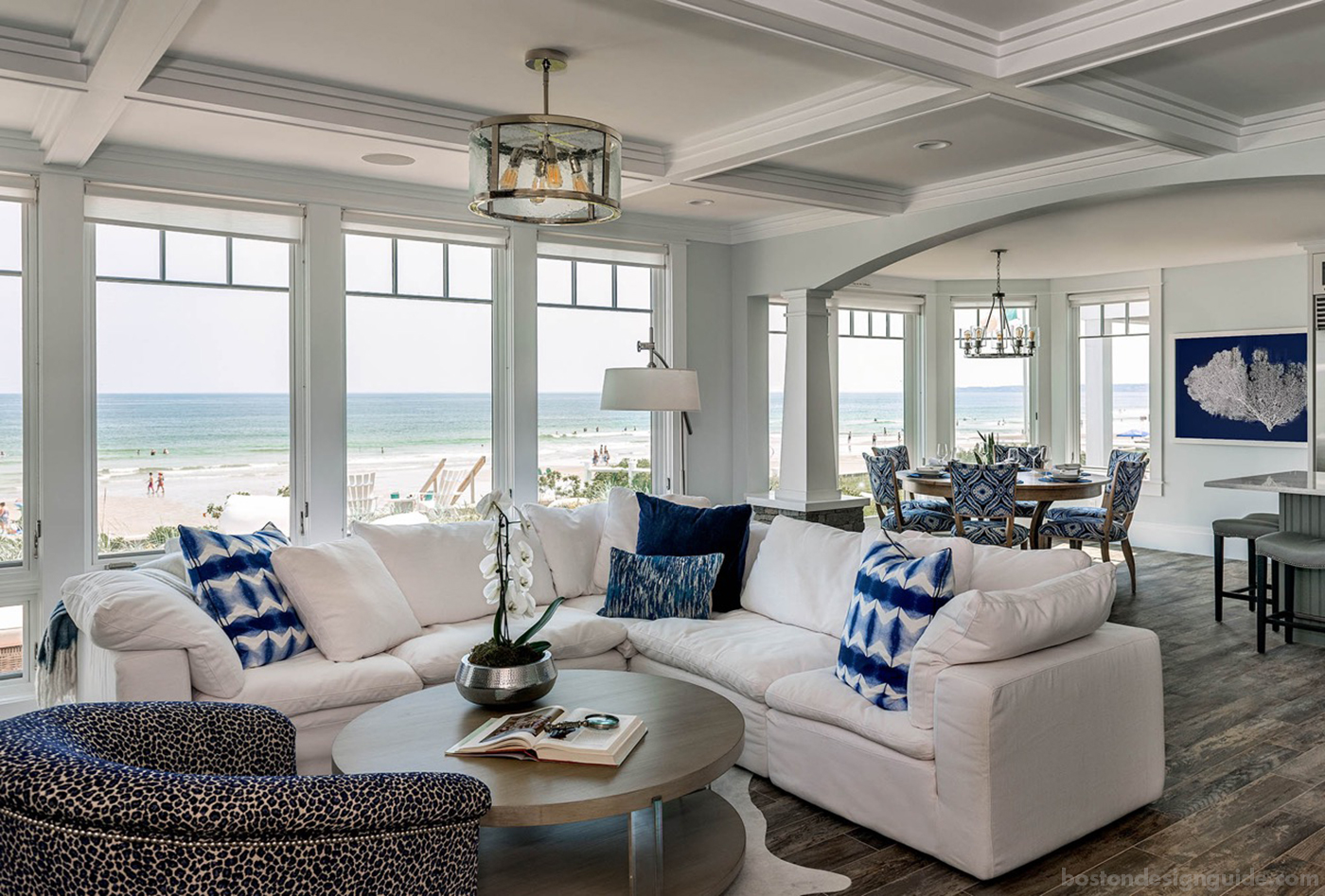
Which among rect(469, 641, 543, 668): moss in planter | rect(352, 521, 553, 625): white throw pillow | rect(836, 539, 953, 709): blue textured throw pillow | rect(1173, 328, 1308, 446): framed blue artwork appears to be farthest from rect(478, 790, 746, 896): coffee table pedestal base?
rect(1173, 328, 1308, 446): framed blue artwork

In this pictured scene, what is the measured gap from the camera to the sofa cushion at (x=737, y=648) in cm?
361

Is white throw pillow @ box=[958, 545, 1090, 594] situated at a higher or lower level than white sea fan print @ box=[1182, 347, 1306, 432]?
lower

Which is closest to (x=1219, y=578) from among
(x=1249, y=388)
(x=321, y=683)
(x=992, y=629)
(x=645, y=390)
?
(x=1249, y=388)

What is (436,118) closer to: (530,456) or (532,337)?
(532,337)

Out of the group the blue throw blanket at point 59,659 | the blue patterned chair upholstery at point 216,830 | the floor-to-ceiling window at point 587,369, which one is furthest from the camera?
the floor-to-ceiling window at point 587,369

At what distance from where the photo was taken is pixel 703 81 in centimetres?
372

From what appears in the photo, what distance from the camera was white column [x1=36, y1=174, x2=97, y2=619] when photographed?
14.3 feet

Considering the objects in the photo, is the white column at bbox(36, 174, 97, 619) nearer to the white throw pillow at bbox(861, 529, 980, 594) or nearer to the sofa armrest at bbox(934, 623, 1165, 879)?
the white throw pillow at bbox(861, 529, 980, 594)

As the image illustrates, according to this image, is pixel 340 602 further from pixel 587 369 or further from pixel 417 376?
pixel 587 369

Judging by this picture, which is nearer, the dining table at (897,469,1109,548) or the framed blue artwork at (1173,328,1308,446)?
the dining table at (897,469,1109,548)

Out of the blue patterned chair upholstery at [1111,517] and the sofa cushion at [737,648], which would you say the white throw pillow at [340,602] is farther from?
the blue patterned chair upholstery at [1111,517]

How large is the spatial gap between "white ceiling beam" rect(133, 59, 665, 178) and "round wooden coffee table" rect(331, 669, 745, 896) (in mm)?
2259

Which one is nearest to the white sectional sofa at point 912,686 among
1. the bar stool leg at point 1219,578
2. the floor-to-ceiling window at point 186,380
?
the floor-to-ceiling window at point 186,380

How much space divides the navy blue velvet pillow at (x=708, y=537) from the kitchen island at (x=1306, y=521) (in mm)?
3155
